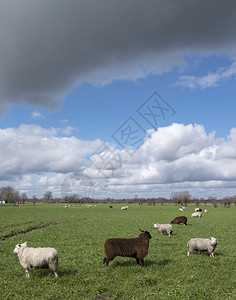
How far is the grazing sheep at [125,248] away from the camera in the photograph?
1230cm

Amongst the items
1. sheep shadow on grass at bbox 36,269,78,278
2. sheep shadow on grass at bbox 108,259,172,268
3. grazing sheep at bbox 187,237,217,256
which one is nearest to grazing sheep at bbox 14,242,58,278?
sheep shadow on grass at bbox 36,269,78,278

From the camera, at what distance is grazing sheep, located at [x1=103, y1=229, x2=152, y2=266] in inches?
484

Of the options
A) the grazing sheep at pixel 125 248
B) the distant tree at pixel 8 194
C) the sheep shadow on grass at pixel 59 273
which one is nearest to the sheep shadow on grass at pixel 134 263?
the grazing sheep at pixel 125 248

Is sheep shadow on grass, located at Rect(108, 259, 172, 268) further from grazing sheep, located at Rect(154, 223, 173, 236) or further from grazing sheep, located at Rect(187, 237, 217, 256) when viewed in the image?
grazing sheep, located at Rect(154, 223, 173, 236)

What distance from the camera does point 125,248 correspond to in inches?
491

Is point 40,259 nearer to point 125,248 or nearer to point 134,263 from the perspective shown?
point 125,248

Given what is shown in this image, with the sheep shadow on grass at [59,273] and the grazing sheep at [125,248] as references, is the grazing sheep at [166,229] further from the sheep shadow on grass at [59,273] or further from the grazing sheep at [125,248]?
the sheep shadow on grass at [59,273]

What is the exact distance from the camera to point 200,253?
648 inches

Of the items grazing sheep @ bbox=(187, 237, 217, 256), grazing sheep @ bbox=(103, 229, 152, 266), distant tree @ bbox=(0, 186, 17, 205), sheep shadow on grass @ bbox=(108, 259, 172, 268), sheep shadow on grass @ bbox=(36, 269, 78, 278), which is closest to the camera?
sheep shadow on grass @ bbox=(36, 269, 78, 278)

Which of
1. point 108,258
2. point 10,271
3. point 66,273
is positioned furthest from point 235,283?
point 10,271

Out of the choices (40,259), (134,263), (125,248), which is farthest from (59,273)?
(134,263)

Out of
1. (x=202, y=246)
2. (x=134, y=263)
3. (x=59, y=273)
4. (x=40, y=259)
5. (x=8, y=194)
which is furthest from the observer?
(x=8, y=194)

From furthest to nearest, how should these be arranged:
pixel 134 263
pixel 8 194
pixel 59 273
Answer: pixel 8 194
pixel 134 263
pixel 59 273

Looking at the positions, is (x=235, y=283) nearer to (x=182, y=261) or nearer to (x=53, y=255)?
(x=182, y=261)
